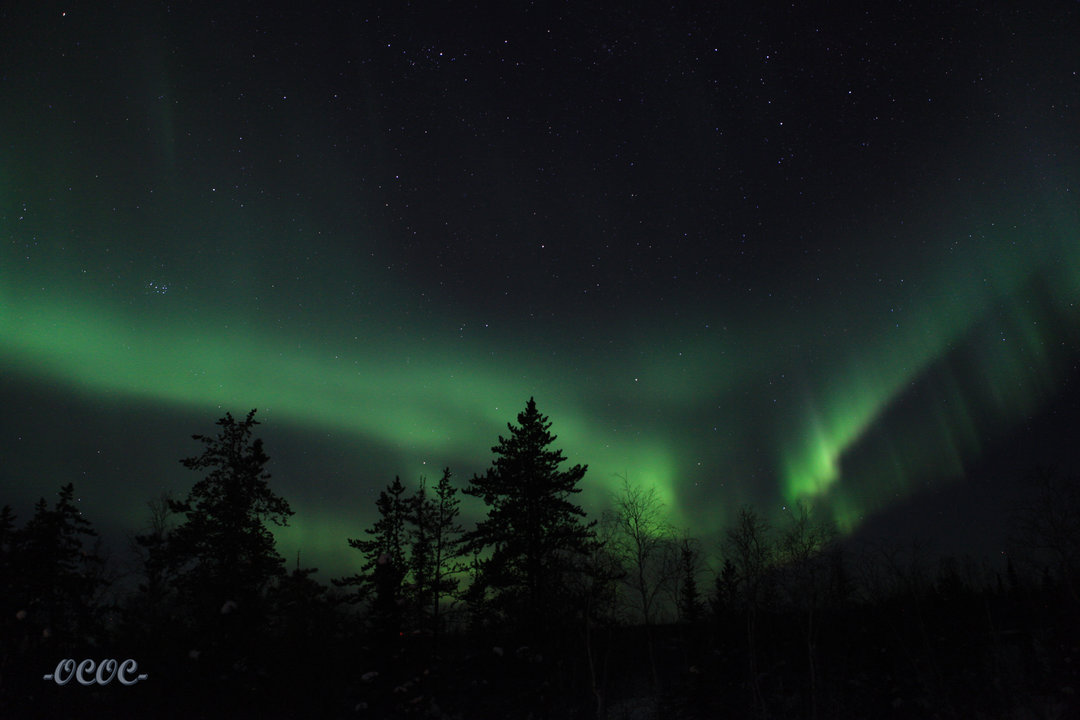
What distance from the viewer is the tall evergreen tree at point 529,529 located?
42281mm

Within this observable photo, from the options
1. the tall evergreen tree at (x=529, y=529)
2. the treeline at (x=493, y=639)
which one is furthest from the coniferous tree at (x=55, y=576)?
the tall evergreen tree at (x=529, y=529)

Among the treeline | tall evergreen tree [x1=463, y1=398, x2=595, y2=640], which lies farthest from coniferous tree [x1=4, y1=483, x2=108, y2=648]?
tall evergreen tree [x1=463, y1=398, x2=595, y2=640]

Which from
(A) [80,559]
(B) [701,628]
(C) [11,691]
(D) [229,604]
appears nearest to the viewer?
(C) [11,691]

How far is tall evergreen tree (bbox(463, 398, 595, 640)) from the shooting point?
42281mm

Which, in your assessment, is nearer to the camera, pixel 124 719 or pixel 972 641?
pixel 124 719

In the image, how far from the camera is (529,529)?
1735 inches

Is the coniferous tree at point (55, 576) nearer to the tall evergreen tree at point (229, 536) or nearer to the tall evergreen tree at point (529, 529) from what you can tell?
the tall evergreen tree at point (229, 536)

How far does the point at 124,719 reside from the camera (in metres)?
34.2

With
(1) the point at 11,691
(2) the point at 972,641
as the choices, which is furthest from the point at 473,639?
(2) the point at 972,641

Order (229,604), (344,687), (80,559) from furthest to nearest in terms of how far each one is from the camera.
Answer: (80,559)
(344,687)
(229,604)

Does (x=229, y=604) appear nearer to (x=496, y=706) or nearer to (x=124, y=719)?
(x=124, y=719)

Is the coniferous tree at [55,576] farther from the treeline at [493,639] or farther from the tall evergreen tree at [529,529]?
the tall evergreen tree at [529,529]

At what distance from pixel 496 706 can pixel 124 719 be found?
20.0 m

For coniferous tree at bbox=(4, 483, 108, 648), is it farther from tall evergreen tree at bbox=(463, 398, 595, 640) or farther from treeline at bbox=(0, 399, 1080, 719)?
tall evergreen tree at bbox=(463, 398, 595, 640)
